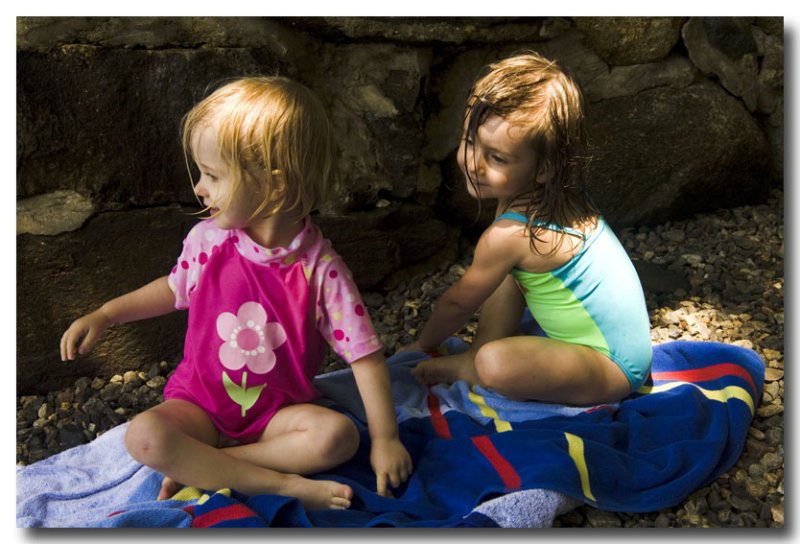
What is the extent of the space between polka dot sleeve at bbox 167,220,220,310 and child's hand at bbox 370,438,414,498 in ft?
1.66

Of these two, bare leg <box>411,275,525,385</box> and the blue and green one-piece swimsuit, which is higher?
the blue and green one-piece swimsuit

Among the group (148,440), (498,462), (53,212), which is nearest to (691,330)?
(498,462)

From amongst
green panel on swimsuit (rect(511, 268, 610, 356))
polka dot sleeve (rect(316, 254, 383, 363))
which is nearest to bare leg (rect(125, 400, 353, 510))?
polka dot sleeve (rect(316, 254, 383, 363))

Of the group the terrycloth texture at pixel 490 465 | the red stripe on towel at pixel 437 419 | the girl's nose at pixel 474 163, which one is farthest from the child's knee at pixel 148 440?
the girl's nose at pixel 474 163

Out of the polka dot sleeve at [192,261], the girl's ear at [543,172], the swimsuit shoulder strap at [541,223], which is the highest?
the girl's ear at [543,172]

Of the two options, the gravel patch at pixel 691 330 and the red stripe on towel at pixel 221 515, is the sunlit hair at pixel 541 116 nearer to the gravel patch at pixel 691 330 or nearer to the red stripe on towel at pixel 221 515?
the gravel patch at pixel 691 330

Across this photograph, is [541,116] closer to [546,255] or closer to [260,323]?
[546,255]

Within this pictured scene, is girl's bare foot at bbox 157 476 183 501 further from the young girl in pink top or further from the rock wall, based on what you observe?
the rock wall

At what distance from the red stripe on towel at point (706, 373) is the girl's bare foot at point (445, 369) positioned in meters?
0.46

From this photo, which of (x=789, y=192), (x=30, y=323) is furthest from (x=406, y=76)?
(x=30, y=323)

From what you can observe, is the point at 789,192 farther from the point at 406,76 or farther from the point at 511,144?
the point at 406,76

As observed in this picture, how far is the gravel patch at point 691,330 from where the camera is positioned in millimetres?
1658

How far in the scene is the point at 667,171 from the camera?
2598 millimetres

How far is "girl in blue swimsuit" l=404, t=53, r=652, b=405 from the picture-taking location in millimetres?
1705
